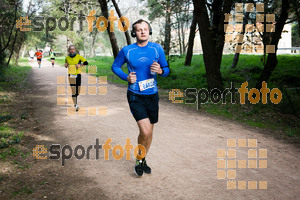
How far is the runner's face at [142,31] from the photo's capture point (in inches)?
163

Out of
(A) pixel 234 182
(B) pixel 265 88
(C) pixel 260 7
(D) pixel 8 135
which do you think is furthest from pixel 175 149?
(C) pixel 260 7

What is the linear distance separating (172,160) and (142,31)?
102 inches

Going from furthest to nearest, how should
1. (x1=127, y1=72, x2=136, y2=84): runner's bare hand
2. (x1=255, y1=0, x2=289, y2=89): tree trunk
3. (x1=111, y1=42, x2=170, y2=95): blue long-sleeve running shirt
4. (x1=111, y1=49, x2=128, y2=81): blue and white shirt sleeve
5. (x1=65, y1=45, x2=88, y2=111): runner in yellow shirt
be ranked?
(x1=255, y1=0, x2=289, y2=89): tree trunk < (x1=65, y1=45, x2=88, y2=111): runner in yellow shirt < (x1=111, y1=49, x2=128, y2=81): blue and white shirt sleeve < (x1=111, y1=42, x2=170, y2=95): blue long-sleeve running shirt < (x1=127, y1=72, x2=136, y2=84): runner's bare hand

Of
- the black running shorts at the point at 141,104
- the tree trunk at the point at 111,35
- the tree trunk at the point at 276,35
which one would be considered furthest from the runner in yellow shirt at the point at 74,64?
the tree trunk at the point at 111,35

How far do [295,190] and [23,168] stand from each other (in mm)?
4637

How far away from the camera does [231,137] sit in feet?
23.7

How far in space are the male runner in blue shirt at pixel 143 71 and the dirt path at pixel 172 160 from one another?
0.88 meters

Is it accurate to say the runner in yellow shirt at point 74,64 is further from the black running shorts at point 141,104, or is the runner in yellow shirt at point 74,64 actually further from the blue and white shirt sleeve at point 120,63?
the black running shorts at point 141,104

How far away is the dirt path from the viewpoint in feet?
13.9

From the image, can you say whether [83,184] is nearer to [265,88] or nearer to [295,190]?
[295,190]

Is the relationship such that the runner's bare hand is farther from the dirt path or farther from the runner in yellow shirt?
the runner in yellow shirt

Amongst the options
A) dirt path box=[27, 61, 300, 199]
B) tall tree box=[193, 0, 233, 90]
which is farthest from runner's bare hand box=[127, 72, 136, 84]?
tall tree box=[193, 0, 233, 90]

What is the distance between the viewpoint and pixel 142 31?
4.15m

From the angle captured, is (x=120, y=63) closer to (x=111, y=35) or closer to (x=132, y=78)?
(x=132, y=78)
